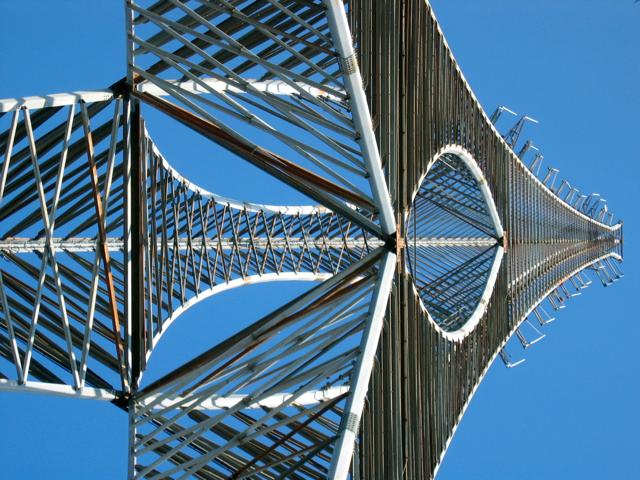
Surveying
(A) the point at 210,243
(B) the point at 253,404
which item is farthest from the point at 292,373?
(A) the point at 210,243

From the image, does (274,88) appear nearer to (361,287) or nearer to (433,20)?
(433,20)

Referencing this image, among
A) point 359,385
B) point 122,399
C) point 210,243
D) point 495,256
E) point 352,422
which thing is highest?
point 210,243

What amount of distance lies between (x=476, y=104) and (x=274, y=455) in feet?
37.7

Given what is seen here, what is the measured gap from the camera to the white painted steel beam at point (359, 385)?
416 inches

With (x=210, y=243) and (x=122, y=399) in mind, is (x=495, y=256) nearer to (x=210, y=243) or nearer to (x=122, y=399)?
(x=210, y=243)

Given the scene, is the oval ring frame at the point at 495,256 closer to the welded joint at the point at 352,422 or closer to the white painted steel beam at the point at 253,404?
the white painted steel beam at the point at 253,404

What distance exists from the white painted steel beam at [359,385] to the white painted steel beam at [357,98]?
49.7 inches

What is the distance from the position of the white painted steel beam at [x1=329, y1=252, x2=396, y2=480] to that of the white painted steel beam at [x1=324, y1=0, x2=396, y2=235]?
1263 mm

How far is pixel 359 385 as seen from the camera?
1098cm

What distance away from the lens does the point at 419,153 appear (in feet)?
49.9

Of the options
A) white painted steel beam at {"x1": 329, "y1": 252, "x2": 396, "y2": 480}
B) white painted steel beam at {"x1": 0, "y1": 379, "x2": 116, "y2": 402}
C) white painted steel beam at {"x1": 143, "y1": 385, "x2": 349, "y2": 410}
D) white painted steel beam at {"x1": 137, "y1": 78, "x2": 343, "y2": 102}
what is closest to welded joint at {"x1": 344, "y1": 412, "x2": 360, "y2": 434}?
white painted steel beam at {"x1": 329, "y1": 252, "x2": 396, "y2": 480}

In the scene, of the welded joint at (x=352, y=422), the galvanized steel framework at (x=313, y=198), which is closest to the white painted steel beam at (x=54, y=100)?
the galvanized steel framework at (x=313, y=198)

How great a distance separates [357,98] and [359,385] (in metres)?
3.72

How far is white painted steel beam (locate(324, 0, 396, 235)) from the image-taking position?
10195 mm
